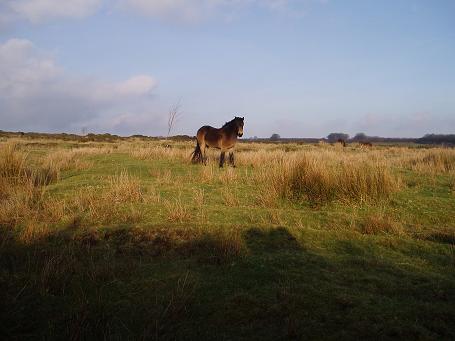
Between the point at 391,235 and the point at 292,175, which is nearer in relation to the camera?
the point at 391,235

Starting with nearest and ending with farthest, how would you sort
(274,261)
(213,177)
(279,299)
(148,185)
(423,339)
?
(423,339) → (279,299) → (274,261) → (148,185) → (213,177)

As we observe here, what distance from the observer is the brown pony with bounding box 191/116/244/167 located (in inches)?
682

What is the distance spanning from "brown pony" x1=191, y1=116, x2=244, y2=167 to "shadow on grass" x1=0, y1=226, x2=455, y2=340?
1110 cm

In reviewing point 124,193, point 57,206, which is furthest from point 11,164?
point 57,206

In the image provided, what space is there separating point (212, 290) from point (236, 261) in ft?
2.84

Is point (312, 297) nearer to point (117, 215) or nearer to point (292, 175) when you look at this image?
point (117, 215)

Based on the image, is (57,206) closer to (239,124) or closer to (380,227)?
(380,227)

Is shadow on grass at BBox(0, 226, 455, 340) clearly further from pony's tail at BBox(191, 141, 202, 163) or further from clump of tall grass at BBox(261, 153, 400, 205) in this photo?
pony's tail at BBox(191, 141, 202, 163)

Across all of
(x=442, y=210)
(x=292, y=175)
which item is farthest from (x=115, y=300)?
(x=442, y=210)

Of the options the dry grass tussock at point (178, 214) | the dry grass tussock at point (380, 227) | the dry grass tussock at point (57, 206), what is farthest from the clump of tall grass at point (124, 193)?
the dry grass tussock at point (380, 227)

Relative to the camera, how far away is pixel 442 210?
333 inches

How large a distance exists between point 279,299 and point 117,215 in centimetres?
418

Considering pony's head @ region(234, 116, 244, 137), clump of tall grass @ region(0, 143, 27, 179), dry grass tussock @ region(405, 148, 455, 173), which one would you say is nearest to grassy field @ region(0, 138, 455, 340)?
clump of tall grass @ region(0, 143, 27, 179)

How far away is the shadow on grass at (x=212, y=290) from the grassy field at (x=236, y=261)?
0.02 m
